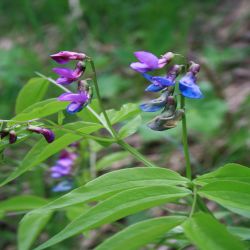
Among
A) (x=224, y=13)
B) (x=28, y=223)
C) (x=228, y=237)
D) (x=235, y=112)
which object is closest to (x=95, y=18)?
(x=224, y=13)

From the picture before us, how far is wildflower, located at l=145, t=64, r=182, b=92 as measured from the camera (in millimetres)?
1284

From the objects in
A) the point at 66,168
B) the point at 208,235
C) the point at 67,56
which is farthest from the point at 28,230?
the point at 208,235

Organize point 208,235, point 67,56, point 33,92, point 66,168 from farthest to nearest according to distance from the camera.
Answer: point 66,168
point 33,92
point 67,56
point 208,235

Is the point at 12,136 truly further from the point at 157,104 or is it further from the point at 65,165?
the point at 65,165

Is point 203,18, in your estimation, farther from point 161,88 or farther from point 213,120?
point 161,88

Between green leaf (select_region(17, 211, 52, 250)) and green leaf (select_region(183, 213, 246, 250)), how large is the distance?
762 millimetres

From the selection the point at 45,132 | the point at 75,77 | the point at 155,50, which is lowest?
the point at 155,50

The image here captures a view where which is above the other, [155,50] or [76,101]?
[76,101]

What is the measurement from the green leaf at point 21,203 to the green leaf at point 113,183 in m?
0.66

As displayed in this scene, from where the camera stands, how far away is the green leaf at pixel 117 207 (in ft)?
3.50

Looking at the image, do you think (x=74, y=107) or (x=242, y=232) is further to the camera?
(x=242, y=232)

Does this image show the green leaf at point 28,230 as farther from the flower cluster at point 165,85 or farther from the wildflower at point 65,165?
the flower cluster at point 165,85

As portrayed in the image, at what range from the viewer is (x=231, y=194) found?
1151 millimetres

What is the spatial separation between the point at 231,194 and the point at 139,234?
0.72 ft
